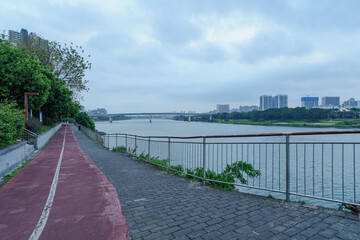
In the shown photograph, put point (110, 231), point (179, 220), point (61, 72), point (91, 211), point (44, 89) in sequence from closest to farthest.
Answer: point (110, 231), point (179, 220), point (91, 211), point (44, 89), point (61, 72)

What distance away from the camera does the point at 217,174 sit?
19.9 ft

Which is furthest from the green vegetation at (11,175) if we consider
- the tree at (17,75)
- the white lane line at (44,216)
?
the tree at (17,75)

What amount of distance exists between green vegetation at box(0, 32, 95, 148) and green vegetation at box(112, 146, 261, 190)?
18.5 feet

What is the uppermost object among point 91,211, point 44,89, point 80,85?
point 80,85

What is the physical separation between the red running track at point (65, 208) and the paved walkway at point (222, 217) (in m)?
0.33

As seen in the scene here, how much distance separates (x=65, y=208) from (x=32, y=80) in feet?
50.1

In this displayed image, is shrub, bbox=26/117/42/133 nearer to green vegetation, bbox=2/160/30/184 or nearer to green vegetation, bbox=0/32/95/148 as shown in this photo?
green vegetation, bbox=0/32/95/148

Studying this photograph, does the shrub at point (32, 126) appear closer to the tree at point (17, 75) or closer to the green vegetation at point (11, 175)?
the tree at point (17, 75)

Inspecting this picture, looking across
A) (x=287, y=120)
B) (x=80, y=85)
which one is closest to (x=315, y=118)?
(x=287, y=120)

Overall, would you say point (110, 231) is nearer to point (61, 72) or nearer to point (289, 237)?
point (289, 237)

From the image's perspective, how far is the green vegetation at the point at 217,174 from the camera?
5891mm

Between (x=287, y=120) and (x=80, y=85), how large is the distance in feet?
228

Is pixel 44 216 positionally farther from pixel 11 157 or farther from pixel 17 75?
pixel 17 75

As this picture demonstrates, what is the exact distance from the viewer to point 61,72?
2738 centimetres
